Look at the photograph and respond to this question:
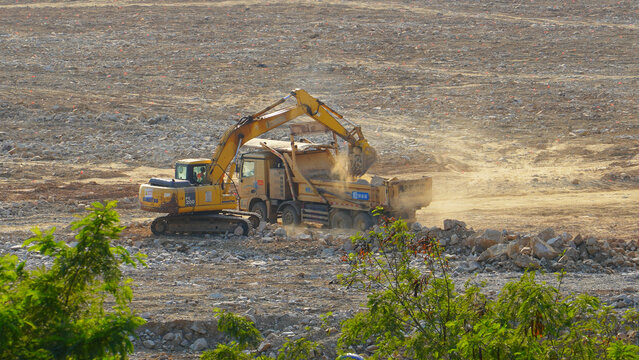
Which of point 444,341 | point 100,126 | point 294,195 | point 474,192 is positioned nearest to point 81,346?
point 444,341

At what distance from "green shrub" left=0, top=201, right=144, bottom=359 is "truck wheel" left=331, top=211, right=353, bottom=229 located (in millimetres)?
13402

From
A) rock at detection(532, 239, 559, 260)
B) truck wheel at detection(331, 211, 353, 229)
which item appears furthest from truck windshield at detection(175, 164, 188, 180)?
rock at detection(532, 239, 559, 260)

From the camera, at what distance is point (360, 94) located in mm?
34156

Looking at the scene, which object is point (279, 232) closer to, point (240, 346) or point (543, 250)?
point (543, 250)

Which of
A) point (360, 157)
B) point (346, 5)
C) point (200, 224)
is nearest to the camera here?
point (200, 224)

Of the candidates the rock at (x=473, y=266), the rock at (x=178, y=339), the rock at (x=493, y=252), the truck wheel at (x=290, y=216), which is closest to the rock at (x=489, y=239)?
the rock at (x=493, y=252)

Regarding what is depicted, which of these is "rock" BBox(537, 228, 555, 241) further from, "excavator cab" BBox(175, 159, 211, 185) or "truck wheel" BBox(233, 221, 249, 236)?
"excavator cab" BBox(175, 159, 211, 185)

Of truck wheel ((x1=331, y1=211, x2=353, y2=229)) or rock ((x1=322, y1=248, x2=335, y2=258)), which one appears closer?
rock ((x1=322, y1=248, x2=335, y2=258))

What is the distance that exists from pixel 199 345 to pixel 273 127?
8.69m

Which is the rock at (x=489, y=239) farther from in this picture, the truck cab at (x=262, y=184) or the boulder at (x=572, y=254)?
the truck cab at (x=262, y=184)

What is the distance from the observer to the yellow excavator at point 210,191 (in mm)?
16688

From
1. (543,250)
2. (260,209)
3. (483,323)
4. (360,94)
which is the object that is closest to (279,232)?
(260,209)

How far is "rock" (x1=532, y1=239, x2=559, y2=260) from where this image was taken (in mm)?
13516

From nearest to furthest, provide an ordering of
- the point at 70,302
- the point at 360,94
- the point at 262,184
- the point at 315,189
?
the point at 70,302 → the point at 315,189 → the point at 262,184 → the point at 360,94
